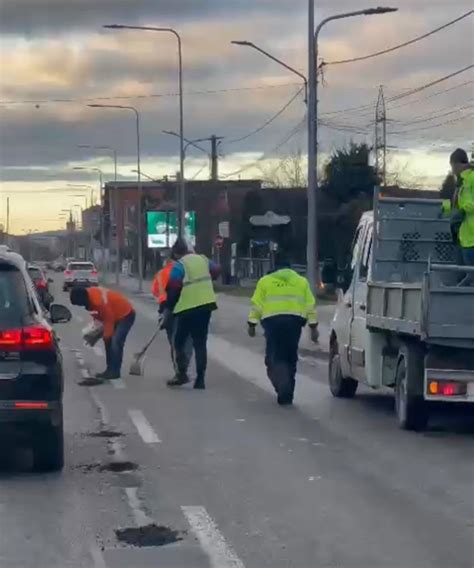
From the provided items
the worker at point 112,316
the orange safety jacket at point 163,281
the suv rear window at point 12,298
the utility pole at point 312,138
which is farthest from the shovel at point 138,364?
the suv rear window at point 12,298

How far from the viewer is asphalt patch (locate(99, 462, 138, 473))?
10977 mm

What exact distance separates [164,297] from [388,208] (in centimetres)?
392

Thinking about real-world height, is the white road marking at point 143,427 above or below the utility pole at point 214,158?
below

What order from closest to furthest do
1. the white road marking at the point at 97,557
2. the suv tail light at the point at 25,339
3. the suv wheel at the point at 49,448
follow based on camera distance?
the white road marking at the point at 97,557, the suv tail light at the point at 25,339, the suv wheel at the point at 49,448

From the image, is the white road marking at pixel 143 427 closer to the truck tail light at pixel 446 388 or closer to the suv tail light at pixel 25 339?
the truck tail light at pixel 446 388

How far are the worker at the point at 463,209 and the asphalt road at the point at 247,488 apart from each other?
5.95 feet

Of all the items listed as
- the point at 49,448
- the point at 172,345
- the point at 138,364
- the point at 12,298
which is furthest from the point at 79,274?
the point at 12,298

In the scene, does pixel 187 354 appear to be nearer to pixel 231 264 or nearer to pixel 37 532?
pixel 37 532

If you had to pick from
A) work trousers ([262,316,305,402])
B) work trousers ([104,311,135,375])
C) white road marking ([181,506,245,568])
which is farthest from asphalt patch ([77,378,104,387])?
white road marking ([181,506,245,568])

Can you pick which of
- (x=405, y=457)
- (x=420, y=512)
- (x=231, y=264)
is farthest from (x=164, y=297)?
(x=231, y=264)

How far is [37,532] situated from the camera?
337 inches

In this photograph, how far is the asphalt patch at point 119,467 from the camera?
1098 centimetres

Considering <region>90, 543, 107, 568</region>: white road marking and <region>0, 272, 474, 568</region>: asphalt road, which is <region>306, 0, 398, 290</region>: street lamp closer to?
<region>0, 272, 474, 568</region>: asphalt road

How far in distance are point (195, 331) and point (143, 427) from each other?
375cm
